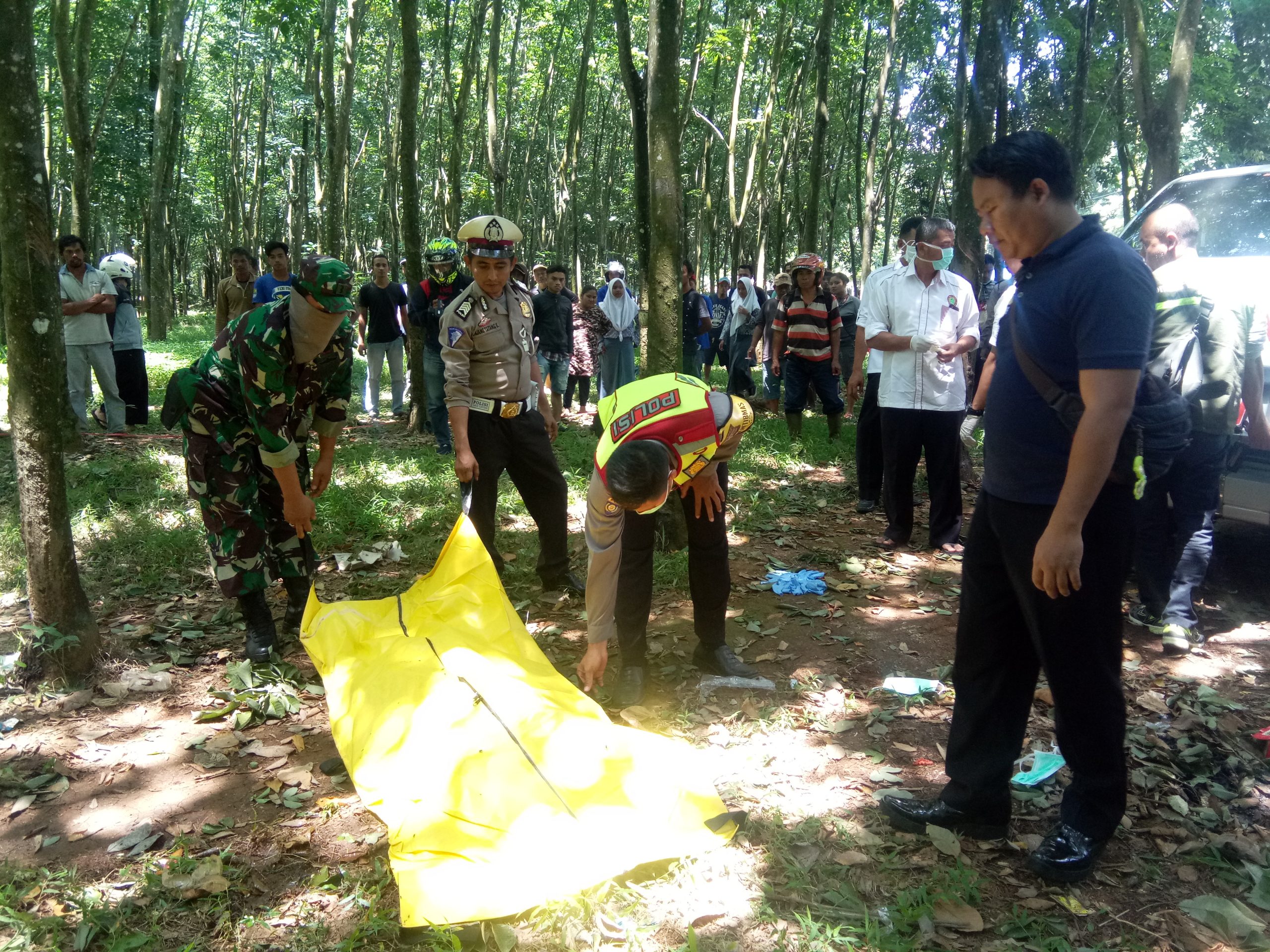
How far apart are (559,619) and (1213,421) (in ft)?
10.9

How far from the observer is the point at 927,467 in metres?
5.65

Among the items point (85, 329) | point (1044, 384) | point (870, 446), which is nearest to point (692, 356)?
point (870, 446)

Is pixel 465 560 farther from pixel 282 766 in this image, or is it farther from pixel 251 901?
pixel 251 901

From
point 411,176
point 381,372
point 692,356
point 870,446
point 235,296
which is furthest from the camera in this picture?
point 692,356

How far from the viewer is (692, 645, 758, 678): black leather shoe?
12.7 ft

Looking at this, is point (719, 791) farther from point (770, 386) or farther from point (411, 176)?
point (770, 386)

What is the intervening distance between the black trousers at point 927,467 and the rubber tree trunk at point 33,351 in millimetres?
4497

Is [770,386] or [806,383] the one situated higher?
[806,383]

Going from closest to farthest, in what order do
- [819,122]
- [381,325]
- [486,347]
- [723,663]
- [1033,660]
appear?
[1033,660]
[723,663]
[486,347]
[381,325]
[819,122]

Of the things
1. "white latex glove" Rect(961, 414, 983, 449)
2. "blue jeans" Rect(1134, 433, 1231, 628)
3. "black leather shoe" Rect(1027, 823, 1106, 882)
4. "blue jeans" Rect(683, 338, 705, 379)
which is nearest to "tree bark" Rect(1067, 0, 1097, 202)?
"blue jeans" Rect(683, 338, 705, 379)

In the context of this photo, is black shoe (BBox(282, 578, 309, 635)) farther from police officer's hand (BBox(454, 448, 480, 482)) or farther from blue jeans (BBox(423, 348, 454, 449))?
blue jeans (BBox(423, 348, 454, 449))

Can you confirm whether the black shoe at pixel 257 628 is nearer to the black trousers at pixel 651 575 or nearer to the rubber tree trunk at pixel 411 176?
the black trousers at pixel 651 575

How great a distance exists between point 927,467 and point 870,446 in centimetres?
105

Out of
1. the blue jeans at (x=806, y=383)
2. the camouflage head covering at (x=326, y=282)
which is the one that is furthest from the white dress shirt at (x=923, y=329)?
the camouflage head covering at (x=326, y=282)
